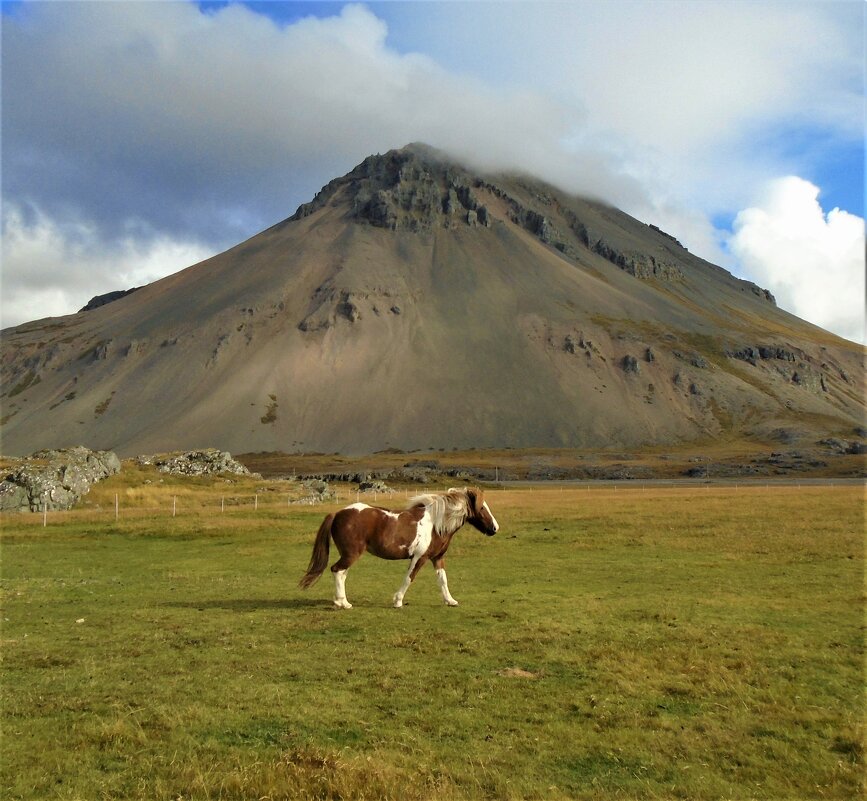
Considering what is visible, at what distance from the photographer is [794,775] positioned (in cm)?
827

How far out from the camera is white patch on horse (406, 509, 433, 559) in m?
18.0

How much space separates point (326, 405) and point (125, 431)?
167 ft

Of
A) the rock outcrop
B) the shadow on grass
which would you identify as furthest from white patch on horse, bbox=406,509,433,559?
the rock outcrop

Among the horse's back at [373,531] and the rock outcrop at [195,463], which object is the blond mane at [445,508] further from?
the rock outcrop at [195,463]

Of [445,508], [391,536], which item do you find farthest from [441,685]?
[445,508]

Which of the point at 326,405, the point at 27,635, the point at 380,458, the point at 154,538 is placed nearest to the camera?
the point at 27,635

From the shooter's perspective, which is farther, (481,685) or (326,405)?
(326,405)

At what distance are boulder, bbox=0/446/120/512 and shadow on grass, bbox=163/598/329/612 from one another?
3820 centimetres

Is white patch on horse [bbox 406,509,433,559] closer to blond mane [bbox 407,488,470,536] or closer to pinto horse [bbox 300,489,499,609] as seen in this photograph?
pinto horse [bbox 300,489,499,609]

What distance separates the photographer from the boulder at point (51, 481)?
5188 centimetres

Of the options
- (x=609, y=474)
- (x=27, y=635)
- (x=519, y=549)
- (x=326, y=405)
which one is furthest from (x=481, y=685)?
(x=326, y=405)

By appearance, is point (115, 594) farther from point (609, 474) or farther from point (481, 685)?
point (609, 474)

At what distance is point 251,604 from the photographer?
18.5 meters

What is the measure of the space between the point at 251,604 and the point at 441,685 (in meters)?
8.72
